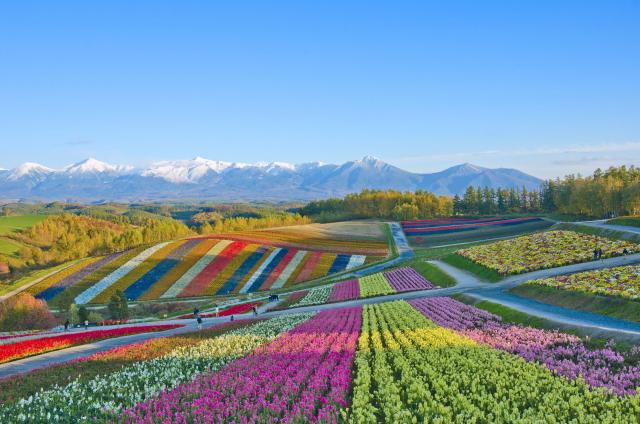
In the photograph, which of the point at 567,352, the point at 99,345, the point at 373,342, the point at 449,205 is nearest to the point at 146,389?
the point at 373,342

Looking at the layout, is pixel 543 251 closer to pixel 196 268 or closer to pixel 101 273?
pixel 196 268

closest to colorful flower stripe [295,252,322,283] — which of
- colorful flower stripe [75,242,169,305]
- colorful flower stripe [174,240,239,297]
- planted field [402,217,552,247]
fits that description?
colorful flower stripe [174,240,239,297]

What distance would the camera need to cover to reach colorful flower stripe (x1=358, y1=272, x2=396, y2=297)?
1825 inches

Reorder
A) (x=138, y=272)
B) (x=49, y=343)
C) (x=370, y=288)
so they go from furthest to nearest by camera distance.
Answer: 1. (x=138, y=272)
2. (x=370, y=288)
3. (x=49, y=343)

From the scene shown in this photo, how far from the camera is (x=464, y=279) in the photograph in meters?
49.1

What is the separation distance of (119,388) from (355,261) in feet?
223

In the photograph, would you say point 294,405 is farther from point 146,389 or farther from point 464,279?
point 464,279

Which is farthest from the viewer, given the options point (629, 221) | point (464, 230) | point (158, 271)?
point (464, 230)

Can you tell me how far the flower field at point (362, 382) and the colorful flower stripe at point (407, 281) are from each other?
85.4 ft

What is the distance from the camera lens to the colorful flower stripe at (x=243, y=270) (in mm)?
65375

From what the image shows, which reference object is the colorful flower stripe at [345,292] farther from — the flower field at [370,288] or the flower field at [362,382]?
the flower field at [362,382]

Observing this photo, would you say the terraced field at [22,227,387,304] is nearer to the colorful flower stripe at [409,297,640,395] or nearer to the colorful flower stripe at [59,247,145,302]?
the colorful flower stripe at [59,247,145,302]

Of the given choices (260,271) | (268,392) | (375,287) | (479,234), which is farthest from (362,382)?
(479,234)

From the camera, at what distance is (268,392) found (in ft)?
44.4
